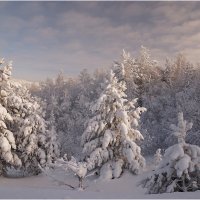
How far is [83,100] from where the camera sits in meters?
73.3

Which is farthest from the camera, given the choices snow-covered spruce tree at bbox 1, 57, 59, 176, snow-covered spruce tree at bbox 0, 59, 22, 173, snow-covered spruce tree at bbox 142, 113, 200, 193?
snow-covered spruce tree at bbox 1, 57, 59, 176

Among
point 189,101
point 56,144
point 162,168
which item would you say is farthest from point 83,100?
point 162,168

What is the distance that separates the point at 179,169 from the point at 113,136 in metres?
15.2

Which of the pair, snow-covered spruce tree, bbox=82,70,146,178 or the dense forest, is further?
snow-covered spruce tree, bbox=82,70,146,178

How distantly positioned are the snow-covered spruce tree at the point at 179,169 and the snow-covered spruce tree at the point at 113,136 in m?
13.6

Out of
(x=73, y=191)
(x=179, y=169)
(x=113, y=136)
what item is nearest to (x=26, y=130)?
(x=113, y=136)

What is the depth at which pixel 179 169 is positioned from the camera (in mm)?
14234

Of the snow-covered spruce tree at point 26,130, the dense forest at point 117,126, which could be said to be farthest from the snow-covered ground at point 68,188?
the snow-covered spruce tree at point 26,130

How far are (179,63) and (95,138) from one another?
1388 inches

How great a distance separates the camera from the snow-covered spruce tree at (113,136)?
94.6 ft

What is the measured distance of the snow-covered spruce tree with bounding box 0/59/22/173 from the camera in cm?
2903

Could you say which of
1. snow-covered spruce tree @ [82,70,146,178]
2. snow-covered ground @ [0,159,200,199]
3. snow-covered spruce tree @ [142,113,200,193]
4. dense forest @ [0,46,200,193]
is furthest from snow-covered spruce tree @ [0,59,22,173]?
snow-covered spruce tree @ [142,113,200,193]

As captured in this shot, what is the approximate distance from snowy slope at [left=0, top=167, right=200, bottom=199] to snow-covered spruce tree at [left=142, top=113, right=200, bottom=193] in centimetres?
101

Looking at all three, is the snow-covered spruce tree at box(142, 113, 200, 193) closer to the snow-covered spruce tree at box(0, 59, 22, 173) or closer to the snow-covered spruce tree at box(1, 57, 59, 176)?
the snow-covered spruce tree at box(0, 59, 22, 173)
